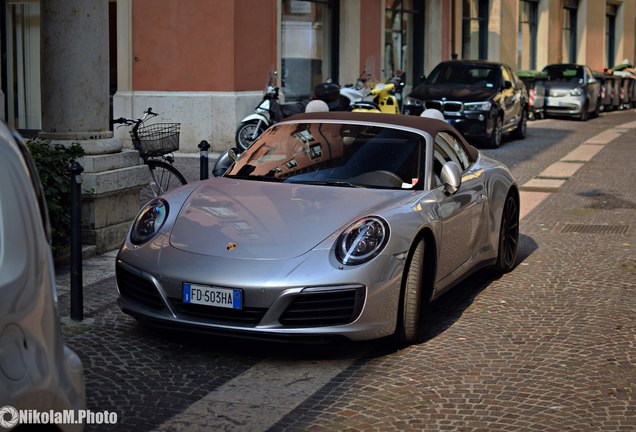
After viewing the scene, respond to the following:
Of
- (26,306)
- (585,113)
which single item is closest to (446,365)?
(26,306)

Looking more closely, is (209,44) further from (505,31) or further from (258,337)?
(505,31)

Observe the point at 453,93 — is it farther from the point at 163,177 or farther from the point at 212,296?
the point at 212,296

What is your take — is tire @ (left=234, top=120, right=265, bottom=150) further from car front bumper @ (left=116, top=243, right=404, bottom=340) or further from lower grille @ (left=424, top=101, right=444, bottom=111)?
car front bumper @ (left=116, top=243, right=404, bottom=340)

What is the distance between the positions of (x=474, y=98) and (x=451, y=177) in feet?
42.3

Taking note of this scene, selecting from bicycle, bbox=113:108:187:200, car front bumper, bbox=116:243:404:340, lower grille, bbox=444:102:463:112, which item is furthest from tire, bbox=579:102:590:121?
car front bumper, bbox=116:243:404:340

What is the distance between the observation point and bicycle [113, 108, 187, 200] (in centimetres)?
1043

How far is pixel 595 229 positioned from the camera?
1114 cm

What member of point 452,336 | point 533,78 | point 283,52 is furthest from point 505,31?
point 452,336

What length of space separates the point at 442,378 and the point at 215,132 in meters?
12.4

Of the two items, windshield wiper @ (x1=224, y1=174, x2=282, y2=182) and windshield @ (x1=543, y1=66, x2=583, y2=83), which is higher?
windshield @ (x1=543, y1=66, x2=583, y2=83)

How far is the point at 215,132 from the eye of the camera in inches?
704

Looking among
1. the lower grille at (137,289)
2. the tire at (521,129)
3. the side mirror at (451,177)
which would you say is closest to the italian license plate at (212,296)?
the lower grille at (137,289)

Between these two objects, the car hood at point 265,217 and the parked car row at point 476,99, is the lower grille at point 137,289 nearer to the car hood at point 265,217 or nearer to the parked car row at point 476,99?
the car hood at point 265,217

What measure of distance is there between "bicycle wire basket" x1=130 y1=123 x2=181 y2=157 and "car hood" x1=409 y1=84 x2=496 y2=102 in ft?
33.4
